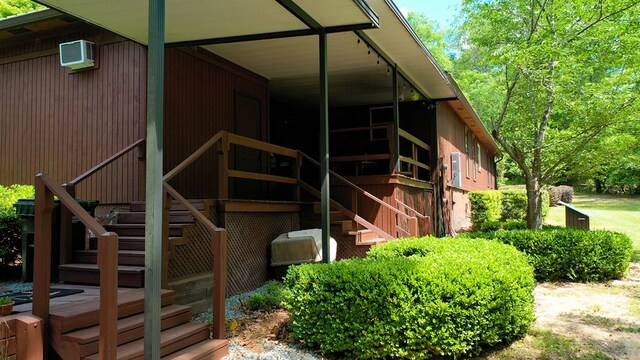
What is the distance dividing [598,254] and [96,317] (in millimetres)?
7866

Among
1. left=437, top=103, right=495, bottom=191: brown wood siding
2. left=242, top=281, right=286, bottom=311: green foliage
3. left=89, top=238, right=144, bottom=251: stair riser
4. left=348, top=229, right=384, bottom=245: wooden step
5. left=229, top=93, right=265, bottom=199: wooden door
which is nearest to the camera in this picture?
left=89, top=238, right=144, bottom=251: stair riser

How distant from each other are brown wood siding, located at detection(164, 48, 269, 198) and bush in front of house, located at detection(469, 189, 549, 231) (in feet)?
30.1

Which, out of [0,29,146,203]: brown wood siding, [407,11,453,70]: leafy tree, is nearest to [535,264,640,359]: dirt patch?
[0,29,146,203]: brown wood siding

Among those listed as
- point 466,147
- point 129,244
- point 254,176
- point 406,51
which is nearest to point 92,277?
point 129,244

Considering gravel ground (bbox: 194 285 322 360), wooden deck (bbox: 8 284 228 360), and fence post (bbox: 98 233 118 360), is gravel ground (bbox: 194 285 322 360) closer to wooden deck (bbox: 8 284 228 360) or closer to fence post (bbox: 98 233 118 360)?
wooden deck (bbox: 8 284 228 360)

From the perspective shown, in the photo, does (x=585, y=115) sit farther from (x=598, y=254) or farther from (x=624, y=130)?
(x=598, y=254)

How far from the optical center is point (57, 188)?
3.75 m

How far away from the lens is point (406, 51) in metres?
9.02

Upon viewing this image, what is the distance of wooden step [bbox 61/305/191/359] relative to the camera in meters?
3.59

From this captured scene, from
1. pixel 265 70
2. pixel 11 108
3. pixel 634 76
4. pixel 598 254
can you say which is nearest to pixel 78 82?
pixel 11 108

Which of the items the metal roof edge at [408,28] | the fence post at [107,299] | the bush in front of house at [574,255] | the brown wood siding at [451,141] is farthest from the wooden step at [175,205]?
the brown wood siding at [451,141]

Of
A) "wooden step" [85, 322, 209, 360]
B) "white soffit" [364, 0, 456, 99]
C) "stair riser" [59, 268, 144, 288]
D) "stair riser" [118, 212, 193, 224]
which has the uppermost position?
"white soffit" [364, 0, 456, 99]

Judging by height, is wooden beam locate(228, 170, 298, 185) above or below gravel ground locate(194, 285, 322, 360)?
above

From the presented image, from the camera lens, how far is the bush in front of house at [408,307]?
4.44m
